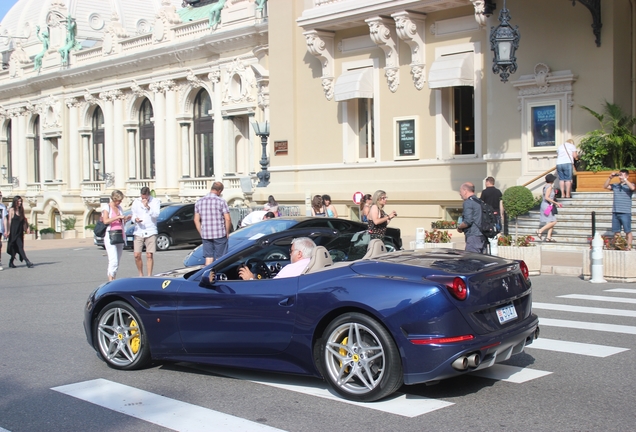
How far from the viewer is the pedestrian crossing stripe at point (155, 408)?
608 centimetres

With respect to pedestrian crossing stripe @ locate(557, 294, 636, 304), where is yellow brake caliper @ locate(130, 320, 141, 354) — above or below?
above

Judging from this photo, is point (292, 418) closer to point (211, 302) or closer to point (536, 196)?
point (211, 302)

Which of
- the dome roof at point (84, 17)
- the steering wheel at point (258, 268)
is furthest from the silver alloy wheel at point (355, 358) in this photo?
the dome roof at point (84, 17)

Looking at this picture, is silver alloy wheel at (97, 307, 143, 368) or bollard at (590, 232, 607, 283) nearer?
silver alloy wheel at (97, 307, 143, 368)

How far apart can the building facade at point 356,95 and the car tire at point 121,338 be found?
51.0 ft

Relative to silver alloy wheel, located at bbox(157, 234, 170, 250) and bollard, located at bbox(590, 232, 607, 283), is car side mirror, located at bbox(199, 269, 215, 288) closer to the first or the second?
bollard, located at bbox(590, 232, 607, 283)

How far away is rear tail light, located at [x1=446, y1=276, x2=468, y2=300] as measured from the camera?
6348 mm

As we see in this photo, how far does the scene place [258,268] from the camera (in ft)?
27.7

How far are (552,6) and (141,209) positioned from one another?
1224 cm

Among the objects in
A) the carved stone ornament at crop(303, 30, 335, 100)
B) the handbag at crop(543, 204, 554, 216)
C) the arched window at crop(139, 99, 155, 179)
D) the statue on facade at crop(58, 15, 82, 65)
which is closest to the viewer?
the handbag at crop(543, 204, 554, 216)

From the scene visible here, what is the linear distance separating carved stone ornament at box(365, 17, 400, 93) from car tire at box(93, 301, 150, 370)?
61.3ft

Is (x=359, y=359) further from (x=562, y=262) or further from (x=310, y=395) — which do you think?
(x=562, y=262)

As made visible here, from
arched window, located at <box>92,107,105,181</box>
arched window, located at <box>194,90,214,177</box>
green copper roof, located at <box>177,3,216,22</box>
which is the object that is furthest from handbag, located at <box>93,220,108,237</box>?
green copper roof, located at <box>177,3,216,22</box>

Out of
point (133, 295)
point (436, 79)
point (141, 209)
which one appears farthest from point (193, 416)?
point (436, 79)
